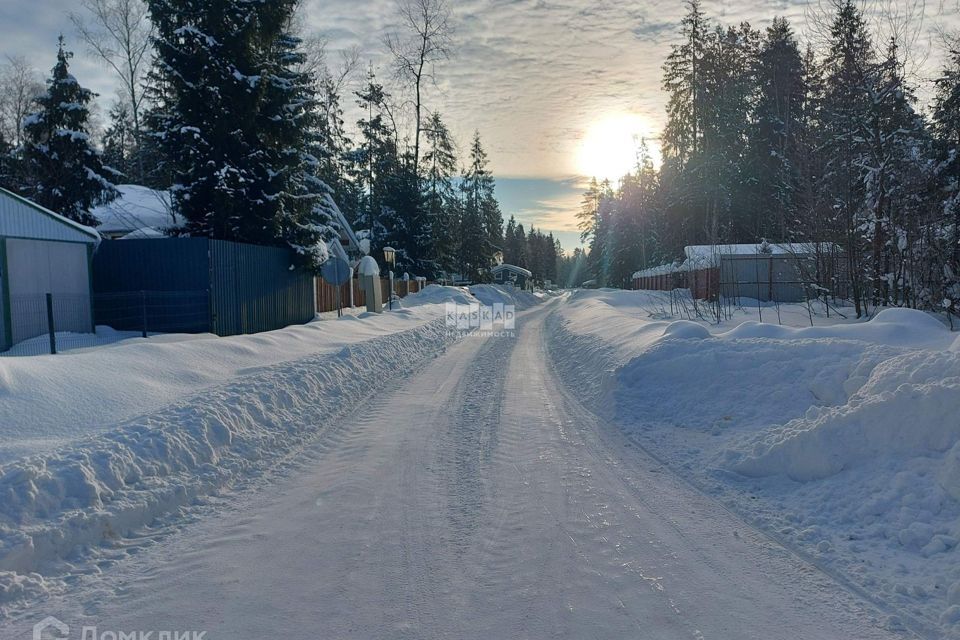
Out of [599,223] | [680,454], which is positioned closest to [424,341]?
[680,454]

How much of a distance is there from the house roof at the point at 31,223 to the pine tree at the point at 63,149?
31.1 feet

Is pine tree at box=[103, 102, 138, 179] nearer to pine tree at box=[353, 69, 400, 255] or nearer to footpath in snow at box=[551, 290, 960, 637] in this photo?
pine tree at box=[353, 69, 400, 255]

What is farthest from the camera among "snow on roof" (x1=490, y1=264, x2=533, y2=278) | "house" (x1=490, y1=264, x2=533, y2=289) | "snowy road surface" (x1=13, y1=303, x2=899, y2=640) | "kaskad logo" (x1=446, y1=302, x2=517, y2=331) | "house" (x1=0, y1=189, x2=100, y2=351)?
"house" (x1=490, y1=264, x2=533, y2=289)

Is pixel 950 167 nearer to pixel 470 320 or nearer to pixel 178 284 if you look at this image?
pixel 470 320

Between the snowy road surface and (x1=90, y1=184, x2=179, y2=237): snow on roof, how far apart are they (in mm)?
22399

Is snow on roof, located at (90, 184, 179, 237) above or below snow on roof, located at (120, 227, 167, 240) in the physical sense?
above

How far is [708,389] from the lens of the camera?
869 centimetres

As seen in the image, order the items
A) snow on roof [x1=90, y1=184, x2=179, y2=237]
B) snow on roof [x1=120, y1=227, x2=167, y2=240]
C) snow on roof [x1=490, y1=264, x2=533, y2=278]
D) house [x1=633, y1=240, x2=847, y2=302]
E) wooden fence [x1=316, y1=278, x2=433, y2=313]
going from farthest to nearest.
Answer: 1. snow on roof [x1=490, y1=264, x2=533, y2=278]
2. house [x1=633, y1=240, x2=847, y2=302]
3. wooden fence [x1=316, y1=278, x2=433, y2=313]
4. snow on roof [x1=90, y1=184, x2=179, y2=237]
5. snow on roof [x1=120, y1=227, x2=167, y2=240]

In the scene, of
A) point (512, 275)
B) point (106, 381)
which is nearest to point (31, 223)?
point (106, 381)

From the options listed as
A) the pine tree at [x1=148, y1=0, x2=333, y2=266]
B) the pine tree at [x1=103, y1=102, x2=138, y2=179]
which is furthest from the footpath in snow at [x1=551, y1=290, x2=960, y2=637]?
the pine tree at [x1=103, y1=102, x2=138, y2=179]

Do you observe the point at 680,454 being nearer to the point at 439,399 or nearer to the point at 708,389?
the point at 708,389

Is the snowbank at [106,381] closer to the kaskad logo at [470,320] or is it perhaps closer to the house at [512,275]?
the kaskad logo at [470,320]

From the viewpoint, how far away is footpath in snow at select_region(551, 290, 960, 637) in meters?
4.18

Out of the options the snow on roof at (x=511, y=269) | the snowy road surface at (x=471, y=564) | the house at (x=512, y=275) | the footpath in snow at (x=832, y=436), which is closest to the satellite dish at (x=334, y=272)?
the footpath in snow at (x=832, y=436)
